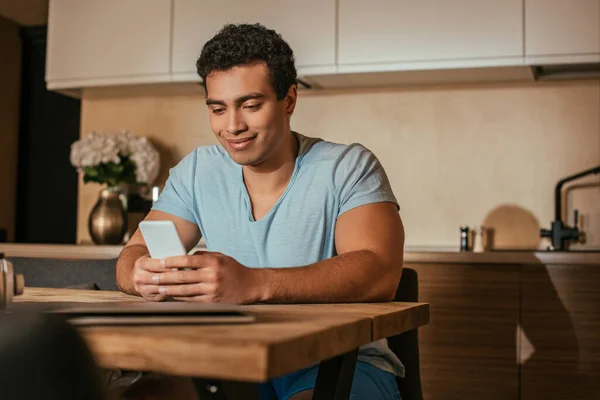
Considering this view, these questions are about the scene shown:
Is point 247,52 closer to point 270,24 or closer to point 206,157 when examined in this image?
point 206,157

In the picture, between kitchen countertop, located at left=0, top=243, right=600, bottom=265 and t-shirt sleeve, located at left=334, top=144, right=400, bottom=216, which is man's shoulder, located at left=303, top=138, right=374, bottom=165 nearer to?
t-shirt sleeve, located at left=334, top=144, right=400, bottom=216

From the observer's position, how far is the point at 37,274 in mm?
2422

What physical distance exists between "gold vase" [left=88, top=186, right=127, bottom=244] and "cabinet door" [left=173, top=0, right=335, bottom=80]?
2.07 ft

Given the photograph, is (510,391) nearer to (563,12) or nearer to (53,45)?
(563,12)

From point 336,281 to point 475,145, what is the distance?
7.48ft

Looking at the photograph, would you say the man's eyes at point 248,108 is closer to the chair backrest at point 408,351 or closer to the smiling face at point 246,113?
the smiling face at point 246,113

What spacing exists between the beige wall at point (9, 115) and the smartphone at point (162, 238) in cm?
436

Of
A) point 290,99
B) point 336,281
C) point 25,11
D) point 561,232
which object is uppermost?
point 25,11

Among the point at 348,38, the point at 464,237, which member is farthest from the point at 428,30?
the point at 464,237

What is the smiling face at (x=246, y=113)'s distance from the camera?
1.70m

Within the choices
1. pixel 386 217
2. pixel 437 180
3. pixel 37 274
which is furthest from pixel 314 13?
pixel 386 217

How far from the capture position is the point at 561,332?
9.23 feet

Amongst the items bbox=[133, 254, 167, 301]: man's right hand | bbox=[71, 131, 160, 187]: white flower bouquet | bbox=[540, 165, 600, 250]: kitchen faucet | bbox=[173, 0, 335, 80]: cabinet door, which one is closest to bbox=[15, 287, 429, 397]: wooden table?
bbox=[133, 254, 167, 301]: man's right hand

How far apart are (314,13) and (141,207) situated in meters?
1.32
